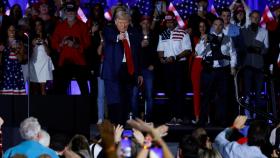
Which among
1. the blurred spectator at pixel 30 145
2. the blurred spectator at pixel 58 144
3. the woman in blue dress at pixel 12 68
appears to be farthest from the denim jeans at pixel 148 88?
the blurred spectator at pixel 30 145

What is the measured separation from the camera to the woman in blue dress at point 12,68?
16.7 meters

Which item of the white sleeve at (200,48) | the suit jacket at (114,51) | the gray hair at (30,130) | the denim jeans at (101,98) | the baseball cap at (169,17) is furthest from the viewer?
the baseball cap at (169,17)

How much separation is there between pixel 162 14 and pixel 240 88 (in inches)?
79.1

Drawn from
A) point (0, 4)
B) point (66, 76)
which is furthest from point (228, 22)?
point (0, 4)

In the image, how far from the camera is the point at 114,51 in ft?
49.7

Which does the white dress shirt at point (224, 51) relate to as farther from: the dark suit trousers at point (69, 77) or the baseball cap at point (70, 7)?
the baseball cap at point (70, 7)

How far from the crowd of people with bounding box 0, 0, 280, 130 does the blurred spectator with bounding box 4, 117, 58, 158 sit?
5849 mm

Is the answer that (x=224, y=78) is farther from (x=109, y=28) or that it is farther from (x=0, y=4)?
(x=0, y=4)

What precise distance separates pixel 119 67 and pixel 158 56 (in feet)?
5.28

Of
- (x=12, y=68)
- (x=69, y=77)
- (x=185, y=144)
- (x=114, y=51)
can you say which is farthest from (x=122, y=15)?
Answer: (x=185, y=144)

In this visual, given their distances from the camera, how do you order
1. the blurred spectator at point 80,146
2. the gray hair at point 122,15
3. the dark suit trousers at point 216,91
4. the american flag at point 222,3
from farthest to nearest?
1. the american flag at point 222,3
2. the dark suit trousers at point 216,91
3. the gray hair at point 122,15
4. the blurred spectator at point 80,146

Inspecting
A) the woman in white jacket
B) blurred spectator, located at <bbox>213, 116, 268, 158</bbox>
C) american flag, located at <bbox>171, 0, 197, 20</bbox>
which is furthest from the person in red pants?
blurred spectator, located at <bbox>213, 116, 268, 158</bbox>

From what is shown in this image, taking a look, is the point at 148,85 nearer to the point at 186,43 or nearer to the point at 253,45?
the point at 186,43

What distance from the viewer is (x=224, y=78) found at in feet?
53.3
